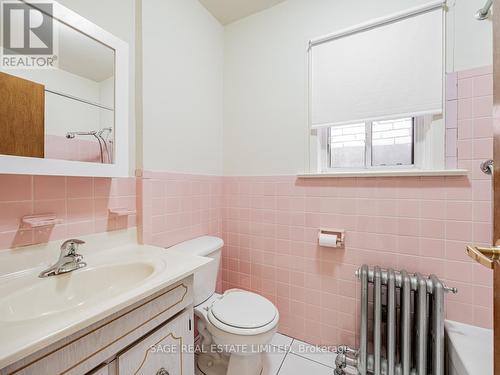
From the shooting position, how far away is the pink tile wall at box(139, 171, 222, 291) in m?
1.30

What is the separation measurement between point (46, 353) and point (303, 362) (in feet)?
4.67

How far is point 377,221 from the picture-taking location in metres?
1.38

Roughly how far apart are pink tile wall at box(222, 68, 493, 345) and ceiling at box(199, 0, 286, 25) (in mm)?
1316

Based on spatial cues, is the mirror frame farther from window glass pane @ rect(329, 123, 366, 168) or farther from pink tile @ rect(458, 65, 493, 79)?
pink tile @ rect(458, 65, 493, 79)

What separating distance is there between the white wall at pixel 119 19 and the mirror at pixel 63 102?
0.15m

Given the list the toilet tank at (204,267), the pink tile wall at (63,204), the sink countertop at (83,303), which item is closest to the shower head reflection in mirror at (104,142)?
the pink tile wall at (63,204)

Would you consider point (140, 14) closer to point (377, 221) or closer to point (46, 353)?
point (46, 353)

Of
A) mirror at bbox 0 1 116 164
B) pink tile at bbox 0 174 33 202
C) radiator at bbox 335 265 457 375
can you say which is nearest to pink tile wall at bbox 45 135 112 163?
mirror at bbox 0 1 116 164

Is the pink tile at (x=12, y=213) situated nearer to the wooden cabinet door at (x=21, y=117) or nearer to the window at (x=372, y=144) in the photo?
the wooden cabinet door at (x=21, y=117)

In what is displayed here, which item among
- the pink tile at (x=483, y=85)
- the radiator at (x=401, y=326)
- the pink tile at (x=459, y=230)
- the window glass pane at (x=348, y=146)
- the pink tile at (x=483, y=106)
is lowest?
the radiator at (x=401, y=326)

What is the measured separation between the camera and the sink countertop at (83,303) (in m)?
0.50

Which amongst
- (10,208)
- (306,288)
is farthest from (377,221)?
(10,208)

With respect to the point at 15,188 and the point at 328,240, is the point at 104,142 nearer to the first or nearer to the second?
the point at 15,188

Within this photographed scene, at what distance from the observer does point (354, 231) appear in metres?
1.44
